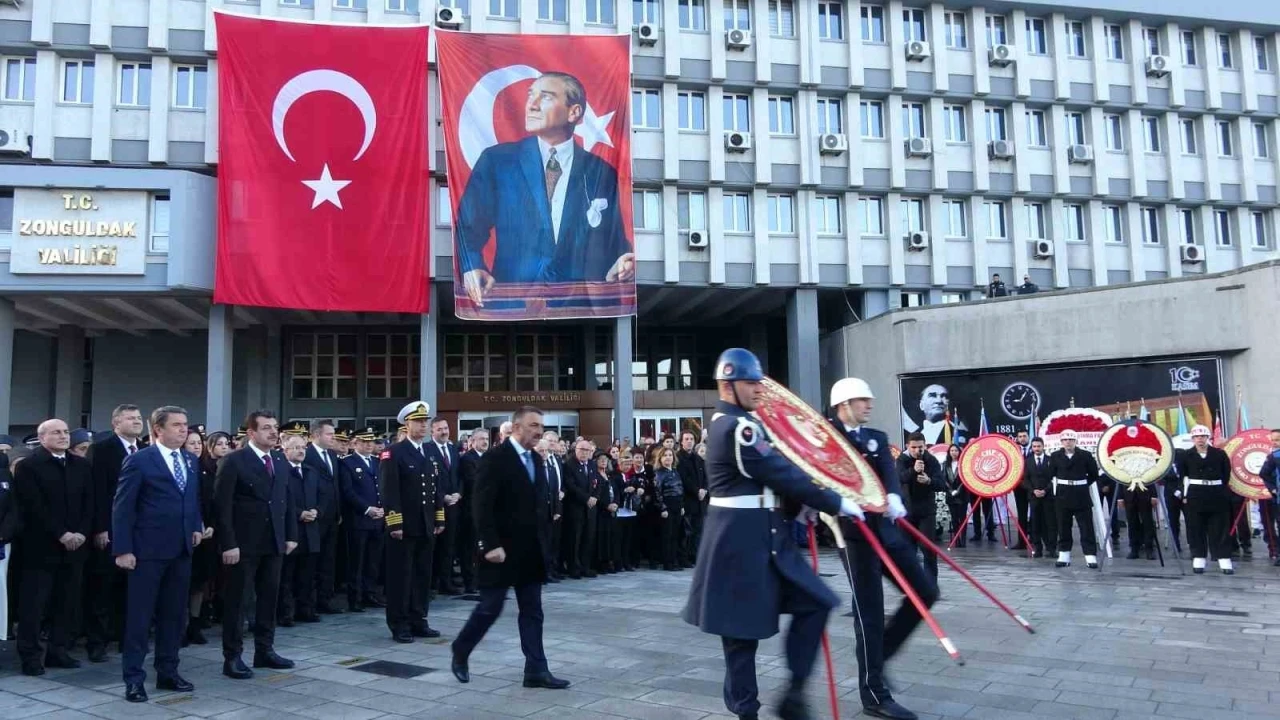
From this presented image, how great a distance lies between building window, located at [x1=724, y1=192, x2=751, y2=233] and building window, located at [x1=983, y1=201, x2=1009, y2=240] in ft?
26.8

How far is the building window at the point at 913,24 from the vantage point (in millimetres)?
29906

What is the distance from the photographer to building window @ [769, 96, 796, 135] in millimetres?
28719

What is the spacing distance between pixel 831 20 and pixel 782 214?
6.74 meters

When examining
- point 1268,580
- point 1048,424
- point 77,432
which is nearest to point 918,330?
point 1048,424

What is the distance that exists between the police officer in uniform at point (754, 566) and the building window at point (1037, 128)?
29626 millimetres

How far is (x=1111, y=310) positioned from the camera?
22562 mm

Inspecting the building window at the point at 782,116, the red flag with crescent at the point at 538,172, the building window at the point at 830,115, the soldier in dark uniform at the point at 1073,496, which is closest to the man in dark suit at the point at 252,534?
the soldier in dark uniform at the point at 1073,496

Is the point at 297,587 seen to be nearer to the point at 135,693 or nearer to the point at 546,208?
the point at 135,693

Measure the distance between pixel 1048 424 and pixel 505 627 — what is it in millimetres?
13759

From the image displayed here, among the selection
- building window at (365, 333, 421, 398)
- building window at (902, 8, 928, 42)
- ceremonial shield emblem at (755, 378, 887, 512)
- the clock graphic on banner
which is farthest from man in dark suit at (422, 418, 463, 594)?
building window at (902, 8, 928, 42)

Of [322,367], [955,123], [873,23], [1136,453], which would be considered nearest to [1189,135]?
[955,123]

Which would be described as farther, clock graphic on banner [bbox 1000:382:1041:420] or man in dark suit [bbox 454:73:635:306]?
man in dark suit [bbox 454:73:635:306]

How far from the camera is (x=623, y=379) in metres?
27.1

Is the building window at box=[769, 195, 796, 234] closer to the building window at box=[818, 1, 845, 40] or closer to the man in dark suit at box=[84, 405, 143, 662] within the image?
the building window at box=[818, 1, 845, 40]
